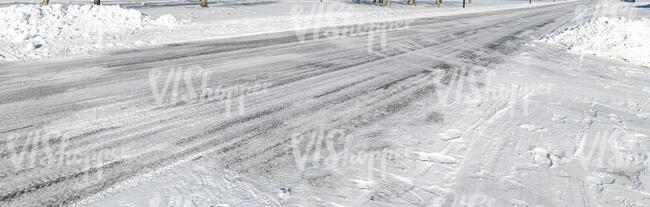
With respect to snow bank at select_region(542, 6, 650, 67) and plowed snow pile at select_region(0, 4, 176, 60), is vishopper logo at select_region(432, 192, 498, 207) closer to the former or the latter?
plowed snow pile at select_region(0, 4, 176, 60)

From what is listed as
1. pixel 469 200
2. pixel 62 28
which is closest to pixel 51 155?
pixel 469 200

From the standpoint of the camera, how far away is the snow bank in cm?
891

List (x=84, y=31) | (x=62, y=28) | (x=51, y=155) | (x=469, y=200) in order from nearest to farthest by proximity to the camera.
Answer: (x=469, y=200)
(x=51, y=155)
(x=62, y=28)
(x=84, y=31)

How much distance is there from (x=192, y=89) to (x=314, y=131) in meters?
2.01

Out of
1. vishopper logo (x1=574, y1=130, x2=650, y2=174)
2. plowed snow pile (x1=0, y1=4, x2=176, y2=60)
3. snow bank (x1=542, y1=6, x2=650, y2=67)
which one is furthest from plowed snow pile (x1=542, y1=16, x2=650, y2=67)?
plowed snow pile (x1=0, y1=4, x2=176, y2=60)

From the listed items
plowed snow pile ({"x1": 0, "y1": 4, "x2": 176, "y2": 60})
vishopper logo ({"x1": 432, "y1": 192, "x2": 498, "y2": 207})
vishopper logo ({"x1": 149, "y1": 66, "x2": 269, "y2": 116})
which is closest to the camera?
vishopper logo ({"x1": 432, "y1": 192, "x2": 498, "y2": 207})

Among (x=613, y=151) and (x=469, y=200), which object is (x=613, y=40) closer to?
(x=613, y=151)

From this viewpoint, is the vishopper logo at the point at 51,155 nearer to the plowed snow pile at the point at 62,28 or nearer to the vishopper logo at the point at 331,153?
the vishopper logo at the point at 331,153

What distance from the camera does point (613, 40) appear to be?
33.0 ft

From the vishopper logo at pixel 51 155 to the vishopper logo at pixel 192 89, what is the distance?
121 cm

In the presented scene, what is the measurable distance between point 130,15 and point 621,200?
1226 centimetres

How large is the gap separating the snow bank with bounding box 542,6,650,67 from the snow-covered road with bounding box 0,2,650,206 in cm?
240

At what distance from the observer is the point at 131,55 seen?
7.00 metres

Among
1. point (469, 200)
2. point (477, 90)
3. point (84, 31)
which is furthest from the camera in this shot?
point (84, 31)
